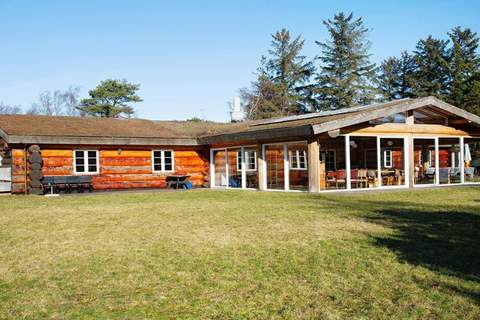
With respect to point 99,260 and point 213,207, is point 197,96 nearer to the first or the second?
point 213,207

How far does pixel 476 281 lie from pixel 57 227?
768 centimetres

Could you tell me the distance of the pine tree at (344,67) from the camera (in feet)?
149

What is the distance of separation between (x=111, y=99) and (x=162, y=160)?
27854 millimetres

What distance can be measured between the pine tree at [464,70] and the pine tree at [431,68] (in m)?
0.78

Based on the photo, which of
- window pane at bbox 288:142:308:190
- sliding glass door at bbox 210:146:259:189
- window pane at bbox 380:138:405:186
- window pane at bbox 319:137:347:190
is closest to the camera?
window pane at bbox 380:138:405:186

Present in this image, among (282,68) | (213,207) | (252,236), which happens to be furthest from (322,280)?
(282,68)

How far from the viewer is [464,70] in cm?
4516

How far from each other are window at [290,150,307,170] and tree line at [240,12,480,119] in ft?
80.3

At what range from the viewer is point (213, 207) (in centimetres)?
1330

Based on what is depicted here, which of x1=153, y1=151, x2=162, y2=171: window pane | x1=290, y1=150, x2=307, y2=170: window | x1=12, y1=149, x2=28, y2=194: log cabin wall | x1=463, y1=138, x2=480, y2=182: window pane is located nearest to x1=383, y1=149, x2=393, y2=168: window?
x1=463, y1=138, x2=480, y2=182: window pane

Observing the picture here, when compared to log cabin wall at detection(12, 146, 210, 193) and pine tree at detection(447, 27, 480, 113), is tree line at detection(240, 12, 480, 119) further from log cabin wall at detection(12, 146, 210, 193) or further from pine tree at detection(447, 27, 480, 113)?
log cabin wall at detection(12, 146, 210, 193)

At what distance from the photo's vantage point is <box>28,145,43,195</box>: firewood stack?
765 inches

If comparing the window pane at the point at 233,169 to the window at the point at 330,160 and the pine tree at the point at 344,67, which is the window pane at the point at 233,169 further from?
the pine tree at the point at 344,67

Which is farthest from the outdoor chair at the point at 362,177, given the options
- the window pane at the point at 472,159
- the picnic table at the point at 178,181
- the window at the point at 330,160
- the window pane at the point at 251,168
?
the picnic table at the point at 178,181
